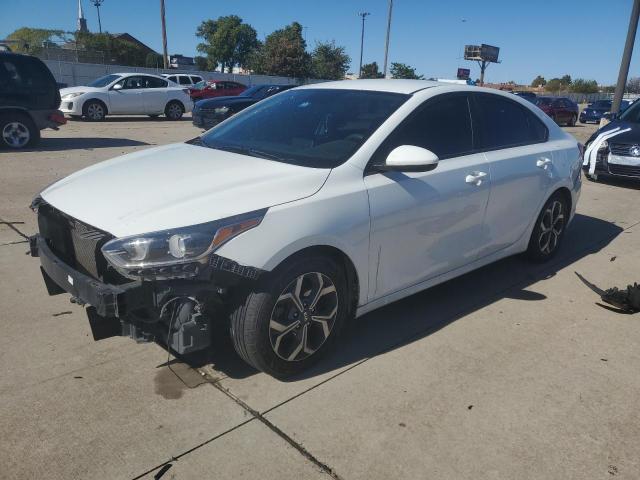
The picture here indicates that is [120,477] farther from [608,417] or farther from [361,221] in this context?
[608,417]

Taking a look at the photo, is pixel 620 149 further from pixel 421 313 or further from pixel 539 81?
pixel 539 81

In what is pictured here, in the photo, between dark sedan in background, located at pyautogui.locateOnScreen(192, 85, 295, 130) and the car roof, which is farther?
dark sedan in background, located at pyautogui.locateOnScreen(192, 85, 295, 130)

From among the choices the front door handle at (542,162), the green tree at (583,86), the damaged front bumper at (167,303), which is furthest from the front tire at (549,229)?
the green tree at (583,86)

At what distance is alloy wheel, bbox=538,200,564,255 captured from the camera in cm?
487

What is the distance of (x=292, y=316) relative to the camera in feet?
9.55

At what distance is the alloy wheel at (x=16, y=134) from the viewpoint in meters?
10.5

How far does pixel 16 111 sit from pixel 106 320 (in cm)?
958

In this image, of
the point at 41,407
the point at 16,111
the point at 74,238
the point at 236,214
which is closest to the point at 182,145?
the point at 74,238

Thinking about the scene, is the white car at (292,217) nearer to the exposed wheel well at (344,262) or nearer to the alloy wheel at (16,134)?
the exposed wheel well at (344,262)

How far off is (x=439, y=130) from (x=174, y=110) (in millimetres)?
17129

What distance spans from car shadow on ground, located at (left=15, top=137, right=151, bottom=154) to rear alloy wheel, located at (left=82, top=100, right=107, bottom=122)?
4.47 m

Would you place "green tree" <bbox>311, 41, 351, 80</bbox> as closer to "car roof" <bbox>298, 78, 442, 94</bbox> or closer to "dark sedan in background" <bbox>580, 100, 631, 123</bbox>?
"dark sedan in background" <bbox>580, 100, 631, 123</bbox>

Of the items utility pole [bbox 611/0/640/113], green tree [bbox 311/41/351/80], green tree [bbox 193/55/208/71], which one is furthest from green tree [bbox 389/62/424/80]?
utility pole [bbox 611/0/640/113]

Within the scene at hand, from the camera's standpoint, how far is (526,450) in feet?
8.32
